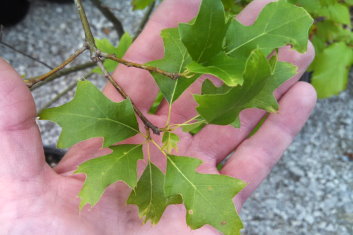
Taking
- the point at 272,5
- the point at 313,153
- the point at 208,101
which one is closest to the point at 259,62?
the point at 208,101

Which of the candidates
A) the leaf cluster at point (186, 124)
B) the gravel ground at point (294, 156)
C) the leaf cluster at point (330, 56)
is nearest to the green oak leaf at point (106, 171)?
the leaf cluster at point (186, 124)

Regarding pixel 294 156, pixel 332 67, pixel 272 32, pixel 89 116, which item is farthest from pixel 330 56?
pixel 89 116

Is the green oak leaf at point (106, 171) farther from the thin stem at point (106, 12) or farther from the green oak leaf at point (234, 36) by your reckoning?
the thin stem at point (106, 12)

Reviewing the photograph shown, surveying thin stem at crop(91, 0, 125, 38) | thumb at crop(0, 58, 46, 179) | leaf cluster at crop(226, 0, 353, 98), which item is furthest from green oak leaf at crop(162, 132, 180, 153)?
leaf cluster at crop(226, 0, 353, 98)

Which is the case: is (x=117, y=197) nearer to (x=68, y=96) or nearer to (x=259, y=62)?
(x=259, y=62)

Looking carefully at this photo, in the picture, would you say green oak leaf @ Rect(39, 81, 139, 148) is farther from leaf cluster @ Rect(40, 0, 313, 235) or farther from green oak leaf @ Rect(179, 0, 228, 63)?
green oak leaf @ Rect(179, 0, 228, 63)

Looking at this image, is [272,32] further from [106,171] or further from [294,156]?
[294,156]
